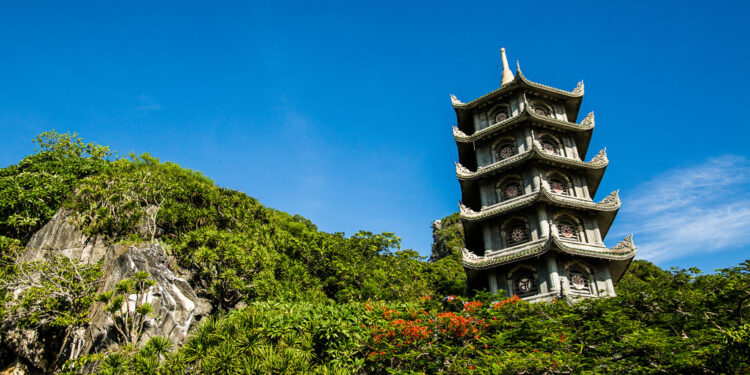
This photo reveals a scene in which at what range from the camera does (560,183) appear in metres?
18.9

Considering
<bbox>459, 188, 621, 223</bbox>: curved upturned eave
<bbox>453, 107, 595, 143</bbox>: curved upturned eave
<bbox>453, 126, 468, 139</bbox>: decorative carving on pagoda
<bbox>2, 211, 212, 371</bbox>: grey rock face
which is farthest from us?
<bbox>453, 126, 468, 139</bbox>: decorative carving on pagoda

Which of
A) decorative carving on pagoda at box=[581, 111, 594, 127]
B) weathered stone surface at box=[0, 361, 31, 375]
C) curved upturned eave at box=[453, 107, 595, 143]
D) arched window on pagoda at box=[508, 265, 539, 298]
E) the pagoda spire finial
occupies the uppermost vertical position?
the pagoda spire finial

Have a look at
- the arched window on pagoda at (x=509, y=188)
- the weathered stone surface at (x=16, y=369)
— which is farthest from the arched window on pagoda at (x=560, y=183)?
the weathered stone surface at (x=16, y=369)

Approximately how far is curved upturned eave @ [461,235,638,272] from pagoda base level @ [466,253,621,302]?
399 mm

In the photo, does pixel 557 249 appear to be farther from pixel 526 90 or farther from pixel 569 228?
pixel 526 90

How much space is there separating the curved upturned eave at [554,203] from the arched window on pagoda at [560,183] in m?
0.72

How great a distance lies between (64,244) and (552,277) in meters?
23.1

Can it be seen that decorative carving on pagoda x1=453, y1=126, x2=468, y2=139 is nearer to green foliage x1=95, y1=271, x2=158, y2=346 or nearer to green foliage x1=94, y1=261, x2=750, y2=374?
green foliage x1=94, y1=261, x2=750, y2=374

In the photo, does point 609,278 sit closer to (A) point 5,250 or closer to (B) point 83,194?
(B) point 83,194

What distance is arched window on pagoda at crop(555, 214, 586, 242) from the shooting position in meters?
17.2

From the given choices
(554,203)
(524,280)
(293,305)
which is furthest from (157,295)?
(554,203)

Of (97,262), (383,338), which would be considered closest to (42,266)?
(97,262)

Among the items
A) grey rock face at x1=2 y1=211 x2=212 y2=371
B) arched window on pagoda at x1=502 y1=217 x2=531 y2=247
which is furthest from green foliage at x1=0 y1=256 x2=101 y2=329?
arched window on pagoda at x1=502 y1=217 x2=531 y2=247

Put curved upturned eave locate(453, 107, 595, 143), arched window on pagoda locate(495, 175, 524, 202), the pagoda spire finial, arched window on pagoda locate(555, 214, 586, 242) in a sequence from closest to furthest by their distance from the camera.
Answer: arched window on pagoda locate(555, 214, 586, 242)
arched window on pagoda locate(495, 175, 524, 202)
curved upturned eave locate(453, 107, 595, 143)
the pagoda spire finial
